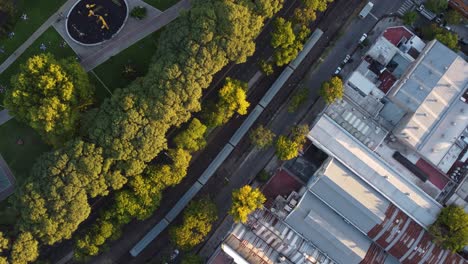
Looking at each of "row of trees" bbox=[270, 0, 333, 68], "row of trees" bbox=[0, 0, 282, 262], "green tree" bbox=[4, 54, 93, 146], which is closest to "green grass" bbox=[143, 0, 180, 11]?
"row of trees" bbox=[0, 0, 282, 262]

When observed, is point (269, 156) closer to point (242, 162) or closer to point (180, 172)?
point (242, 162)

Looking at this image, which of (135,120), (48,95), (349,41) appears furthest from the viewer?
(349,41)

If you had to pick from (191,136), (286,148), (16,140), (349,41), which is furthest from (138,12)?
(349,41)

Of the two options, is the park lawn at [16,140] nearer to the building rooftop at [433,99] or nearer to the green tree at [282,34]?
the green tree at [282,34]

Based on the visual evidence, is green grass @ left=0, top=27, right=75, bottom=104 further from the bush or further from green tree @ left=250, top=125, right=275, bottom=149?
green tree @ left=250, top=125, right=275, bottom=149

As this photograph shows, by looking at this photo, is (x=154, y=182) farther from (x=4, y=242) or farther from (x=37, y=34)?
(x=37, y=34)

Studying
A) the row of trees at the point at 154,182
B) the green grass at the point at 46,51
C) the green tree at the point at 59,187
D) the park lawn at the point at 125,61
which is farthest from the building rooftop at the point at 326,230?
the green grass at the point at 46,51
